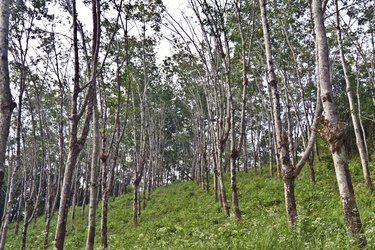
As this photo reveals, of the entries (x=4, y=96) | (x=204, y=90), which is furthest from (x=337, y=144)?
(x=204, y=90)

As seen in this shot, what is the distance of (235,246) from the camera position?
5.29 meters

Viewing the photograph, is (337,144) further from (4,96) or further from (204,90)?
(204,90)

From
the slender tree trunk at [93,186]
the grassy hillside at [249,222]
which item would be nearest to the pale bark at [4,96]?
the grassy hillside at [249,222]

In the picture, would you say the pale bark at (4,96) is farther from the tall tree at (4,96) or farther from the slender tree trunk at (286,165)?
the slender tree trunk at (286,165)

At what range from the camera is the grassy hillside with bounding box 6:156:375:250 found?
16.5 ft

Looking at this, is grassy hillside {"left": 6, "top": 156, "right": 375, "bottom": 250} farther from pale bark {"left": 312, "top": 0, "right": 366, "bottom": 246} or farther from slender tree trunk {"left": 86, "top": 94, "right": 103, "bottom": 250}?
slender tree trunk {"left": 86, "top": 94, "right": 103, "bottom": 250}

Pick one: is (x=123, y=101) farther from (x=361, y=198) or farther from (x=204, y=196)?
(x=361, y=198)

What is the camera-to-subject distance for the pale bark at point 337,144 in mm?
4148

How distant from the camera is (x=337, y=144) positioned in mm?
4371

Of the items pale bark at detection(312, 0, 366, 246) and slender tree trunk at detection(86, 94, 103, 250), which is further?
slender tree trunk at detection(86, 94, 103, 250)

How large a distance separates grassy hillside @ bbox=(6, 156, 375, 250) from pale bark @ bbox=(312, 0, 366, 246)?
244mm

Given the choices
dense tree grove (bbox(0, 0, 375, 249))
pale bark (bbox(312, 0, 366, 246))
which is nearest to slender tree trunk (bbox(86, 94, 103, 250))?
dense tree grove (bbox(0, 0, 375, 249))

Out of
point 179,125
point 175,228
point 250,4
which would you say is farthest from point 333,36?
point 179,125

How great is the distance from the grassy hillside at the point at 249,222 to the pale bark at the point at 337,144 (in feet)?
0.80
